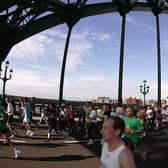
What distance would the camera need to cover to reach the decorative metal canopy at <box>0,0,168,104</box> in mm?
26656

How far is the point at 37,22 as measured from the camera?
3138cm

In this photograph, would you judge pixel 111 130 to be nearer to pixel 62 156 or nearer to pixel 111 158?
pixel 111 158

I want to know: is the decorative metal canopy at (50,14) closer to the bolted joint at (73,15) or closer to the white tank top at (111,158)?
the bolted joint at (73,15)

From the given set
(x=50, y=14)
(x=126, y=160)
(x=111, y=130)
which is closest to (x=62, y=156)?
(x=111, y=130)

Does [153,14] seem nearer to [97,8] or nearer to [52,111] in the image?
[97,8]

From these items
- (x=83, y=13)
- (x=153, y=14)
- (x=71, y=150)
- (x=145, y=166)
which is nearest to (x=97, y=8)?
(x=83, y=13)

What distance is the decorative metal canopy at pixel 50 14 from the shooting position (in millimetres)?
26656

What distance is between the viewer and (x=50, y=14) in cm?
3164

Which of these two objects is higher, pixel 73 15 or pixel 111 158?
pixel 73 15

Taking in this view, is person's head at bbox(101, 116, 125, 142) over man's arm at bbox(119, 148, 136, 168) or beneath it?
over

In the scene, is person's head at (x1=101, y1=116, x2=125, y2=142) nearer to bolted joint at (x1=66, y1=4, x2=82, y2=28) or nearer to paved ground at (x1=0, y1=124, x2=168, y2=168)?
paved ground at (x1=0, y1=124, x2=168, y2=168)

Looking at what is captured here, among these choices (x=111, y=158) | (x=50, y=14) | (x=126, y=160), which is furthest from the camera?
(x=50, y=14)

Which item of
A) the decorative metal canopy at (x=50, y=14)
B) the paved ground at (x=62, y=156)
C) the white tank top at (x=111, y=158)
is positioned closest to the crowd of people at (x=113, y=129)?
the white tank top at (x=111, y=158)

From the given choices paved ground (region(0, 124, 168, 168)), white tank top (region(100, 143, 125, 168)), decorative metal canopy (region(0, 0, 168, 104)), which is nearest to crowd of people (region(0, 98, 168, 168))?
white tank top (region(100, 143, 125, 168))
